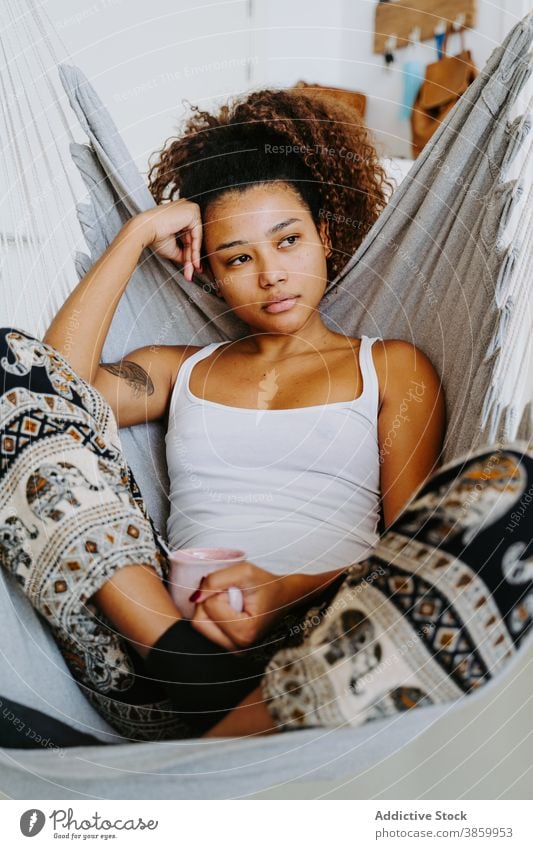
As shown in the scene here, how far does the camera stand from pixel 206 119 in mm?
724

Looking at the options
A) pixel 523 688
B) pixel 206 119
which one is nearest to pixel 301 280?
pixel 206 119

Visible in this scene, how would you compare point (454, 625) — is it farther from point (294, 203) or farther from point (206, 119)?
point (206, 119)

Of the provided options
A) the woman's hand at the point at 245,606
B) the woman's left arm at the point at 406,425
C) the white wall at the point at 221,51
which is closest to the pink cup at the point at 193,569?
the woman's hand at the point at 245,606

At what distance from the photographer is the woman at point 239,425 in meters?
0.55

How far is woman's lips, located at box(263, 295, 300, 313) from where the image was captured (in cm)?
67

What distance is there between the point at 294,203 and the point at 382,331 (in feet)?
0.46

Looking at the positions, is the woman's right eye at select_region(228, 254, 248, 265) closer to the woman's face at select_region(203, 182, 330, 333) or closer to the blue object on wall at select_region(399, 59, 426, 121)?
the woman's face at select_region(203, 182, 330, 333)

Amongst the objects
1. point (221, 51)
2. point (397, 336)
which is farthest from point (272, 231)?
point (221, 51)

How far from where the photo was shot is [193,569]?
0.61m

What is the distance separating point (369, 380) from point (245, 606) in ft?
0.72

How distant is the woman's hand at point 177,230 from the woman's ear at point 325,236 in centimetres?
11

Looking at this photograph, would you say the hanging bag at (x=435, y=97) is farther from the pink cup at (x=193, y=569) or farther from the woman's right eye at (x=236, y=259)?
the pink cup at (x=193, y=569)

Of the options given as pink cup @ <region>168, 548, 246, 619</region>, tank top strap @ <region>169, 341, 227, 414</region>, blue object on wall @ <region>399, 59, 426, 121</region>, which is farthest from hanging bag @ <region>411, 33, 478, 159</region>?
pink cup @ <region>168, 548, 246, 619</region>

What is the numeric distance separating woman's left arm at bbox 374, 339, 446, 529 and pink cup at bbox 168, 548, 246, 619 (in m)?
0.13
